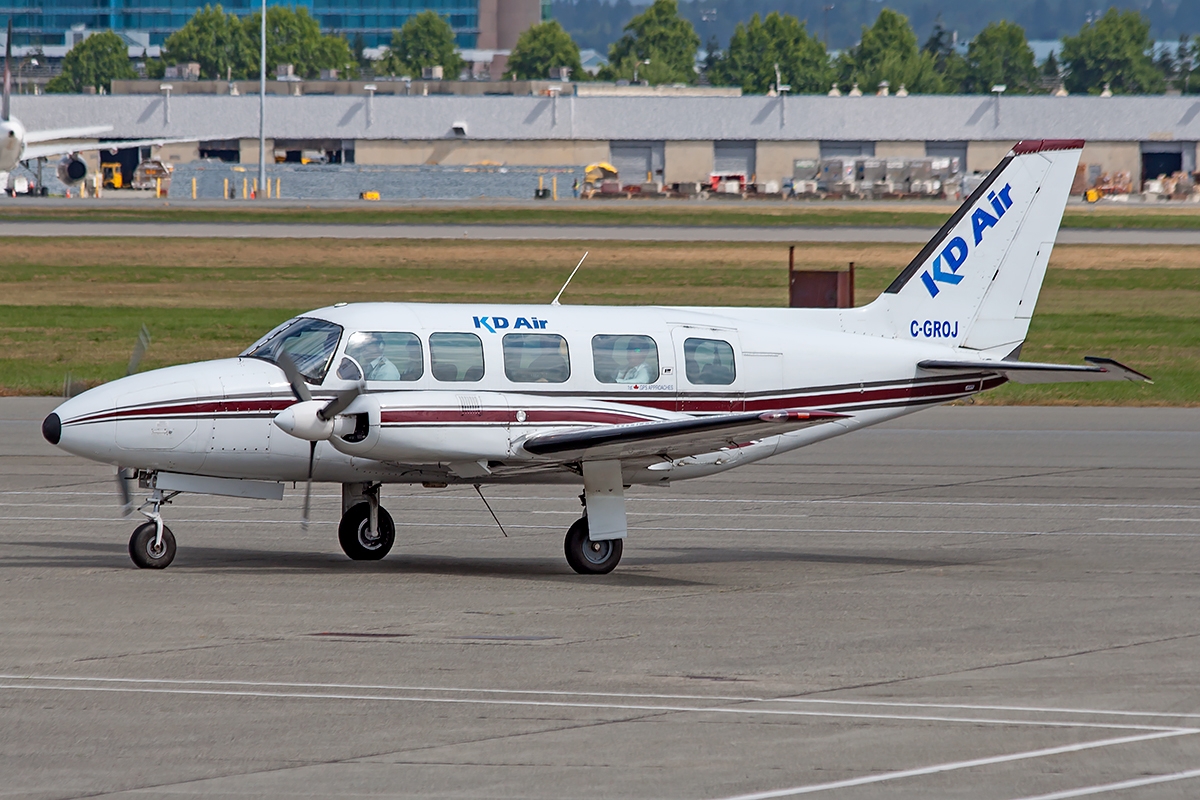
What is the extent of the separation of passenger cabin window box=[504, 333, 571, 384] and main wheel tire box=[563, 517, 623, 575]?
4.72ft

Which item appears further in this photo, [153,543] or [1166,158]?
[1166,158]

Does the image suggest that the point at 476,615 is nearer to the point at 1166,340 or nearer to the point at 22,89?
the point at 1166,340

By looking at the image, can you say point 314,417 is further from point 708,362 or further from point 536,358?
point 708,362

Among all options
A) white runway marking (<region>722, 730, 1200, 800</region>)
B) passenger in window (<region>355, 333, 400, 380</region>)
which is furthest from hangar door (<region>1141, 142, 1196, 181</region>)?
white runway marking (<region>722, 730, 1200, 800</region>)

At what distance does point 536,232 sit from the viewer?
72.9 m

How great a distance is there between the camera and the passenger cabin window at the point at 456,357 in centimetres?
1479

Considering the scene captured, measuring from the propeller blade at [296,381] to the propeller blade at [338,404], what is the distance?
387 mm

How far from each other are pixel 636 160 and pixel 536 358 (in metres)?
120

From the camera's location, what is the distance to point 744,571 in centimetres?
1528

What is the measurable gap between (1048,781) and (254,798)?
4213mm

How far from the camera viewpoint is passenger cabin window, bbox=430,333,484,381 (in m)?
14.8

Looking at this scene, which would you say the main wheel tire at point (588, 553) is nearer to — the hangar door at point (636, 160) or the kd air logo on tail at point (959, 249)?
the kd air logo on tail at point (959, 249)

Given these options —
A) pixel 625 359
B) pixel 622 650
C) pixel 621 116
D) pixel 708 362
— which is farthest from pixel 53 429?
pixel 621 116

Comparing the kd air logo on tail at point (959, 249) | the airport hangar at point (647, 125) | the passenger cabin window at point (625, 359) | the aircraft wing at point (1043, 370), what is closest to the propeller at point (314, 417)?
the passenger cabin window at point (625, 359)
